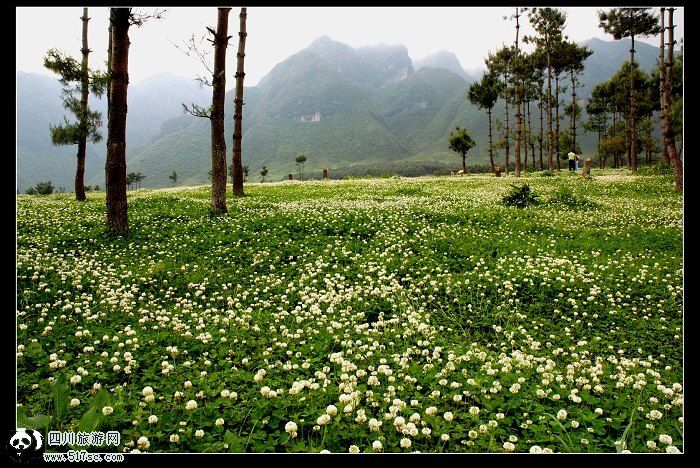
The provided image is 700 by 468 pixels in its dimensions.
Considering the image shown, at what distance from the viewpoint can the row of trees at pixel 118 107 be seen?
10445 millimetres

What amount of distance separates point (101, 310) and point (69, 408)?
3066 millimetres

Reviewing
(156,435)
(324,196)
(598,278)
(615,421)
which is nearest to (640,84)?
(324,196)

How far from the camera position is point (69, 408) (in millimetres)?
3787

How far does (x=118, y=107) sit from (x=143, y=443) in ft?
33.2

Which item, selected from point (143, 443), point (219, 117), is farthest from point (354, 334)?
point (219, 117)

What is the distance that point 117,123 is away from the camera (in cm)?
1047

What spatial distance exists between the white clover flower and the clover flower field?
0.22ft

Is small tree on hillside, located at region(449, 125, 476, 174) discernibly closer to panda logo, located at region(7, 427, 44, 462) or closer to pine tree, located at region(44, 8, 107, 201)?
pine tree, located at region(44, 8, 107, 201)

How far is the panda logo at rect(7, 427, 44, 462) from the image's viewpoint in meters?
2.80

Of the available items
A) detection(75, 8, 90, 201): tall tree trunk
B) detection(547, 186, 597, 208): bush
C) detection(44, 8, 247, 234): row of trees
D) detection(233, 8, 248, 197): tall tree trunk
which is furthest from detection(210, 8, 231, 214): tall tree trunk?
detection(547, 186, 597, 208): bush

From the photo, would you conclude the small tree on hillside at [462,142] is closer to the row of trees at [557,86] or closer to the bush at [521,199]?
the row of trees at [557,86]

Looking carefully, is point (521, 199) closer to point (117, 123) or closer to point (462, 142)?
point (117, 123)

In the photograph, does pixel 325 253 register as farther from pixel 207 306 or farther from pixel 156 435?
pixel 156 435

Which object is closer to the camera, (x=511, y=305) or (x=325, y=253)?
(x=511, y=305)
